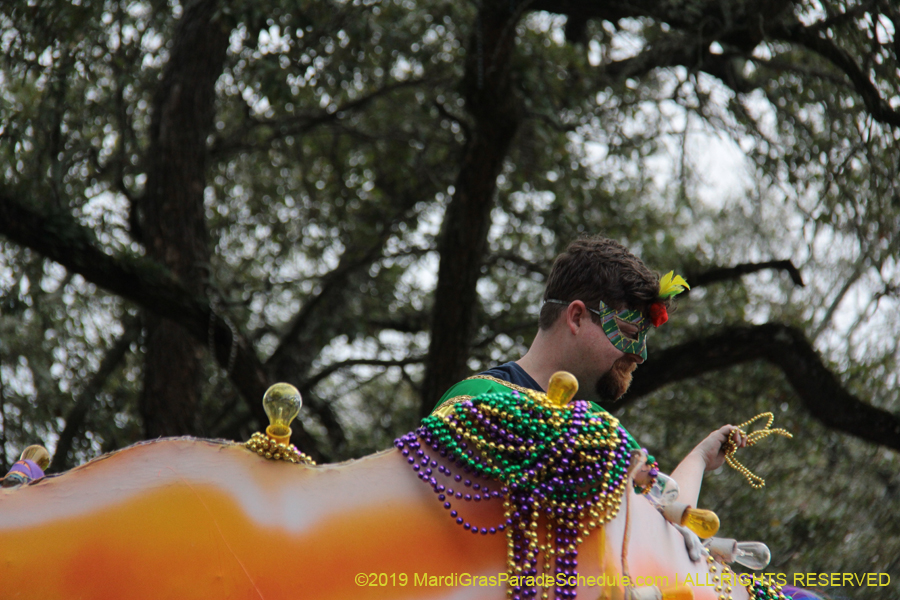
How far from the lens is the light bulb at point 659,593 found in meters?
1.60

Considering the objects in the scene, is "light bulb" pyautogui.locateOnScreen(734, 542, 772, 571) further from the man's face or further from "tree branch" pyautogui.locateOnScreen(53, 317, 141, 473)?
"tree branch" pyautogui.locateOnScreen(53, 317, 141, 473)

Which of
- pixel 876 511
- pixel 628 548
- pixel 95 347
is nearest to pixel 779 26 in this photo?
pixel 876 511

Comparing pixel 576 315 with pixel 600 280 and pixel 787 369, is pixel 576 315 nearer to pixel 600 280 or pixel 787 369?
pixel 600 280

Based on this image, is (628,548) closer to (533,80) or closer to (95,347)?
(533,80)

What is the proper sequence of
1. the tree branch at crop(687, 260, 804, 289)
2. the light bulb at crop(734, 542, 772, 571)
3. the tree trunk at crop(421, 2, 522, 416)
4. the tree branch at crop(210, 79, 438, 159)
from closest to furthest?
the light bulb at crop(734, 542, 772, 571) < the tree trunk at crop(421, 2, 522, 416) < the tree branch at crop(687, 260, 804, 289) < the tree branch at crop(210, 79, 438, 159)

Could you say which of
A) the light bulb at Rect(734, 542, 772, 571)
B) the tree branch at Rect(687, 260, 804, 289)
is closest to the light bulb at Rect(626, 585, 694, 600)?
the light bulb at Rect(734, 542, 772, 571)

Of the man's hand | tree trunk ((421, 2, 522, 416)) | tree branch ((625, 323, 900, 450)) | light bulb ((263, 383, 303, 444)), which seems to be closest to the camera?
light bulb ((263, 383, 303, 444))

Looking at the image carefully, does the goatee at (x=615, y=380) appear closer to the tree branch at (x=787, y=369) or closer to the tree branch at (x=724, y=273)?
the tree branch at (x=787, y=369)

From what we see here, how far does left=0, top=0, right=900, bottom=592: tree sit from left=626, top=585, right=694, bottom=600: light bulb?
3.39 metres

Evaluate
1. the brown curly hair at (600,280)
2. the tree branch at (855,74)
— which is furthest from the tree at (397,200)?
the brown curly hair at (600,280)

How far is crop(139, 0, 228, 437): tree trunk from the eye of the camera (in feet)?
16.5

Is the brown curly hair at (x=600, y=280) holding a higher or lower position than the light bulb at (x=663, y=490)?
higher

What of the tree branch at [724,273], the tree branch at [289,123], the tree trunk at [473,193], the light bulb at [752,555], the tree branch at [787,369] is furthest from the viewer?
the tree branch at [289,123]

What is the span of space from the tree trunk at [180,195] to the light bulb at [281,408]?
350cm
